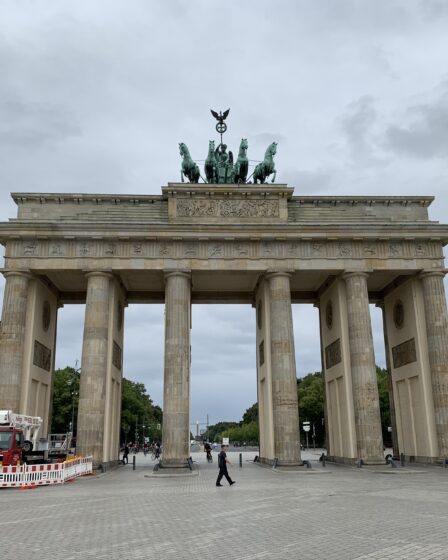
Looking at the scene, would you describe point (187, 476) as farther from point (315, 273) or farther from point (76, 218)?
point (76, 218)

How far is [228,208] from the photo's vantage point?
40219 mm

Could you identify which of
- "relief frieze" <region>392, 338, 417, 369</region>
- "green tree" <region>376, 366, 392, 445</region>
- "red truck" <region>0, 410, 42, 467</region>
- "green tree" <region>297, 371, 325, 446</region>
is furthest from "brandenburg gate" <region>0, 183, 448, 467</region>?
"green tree" <region>297, 371, 325, 446</region>

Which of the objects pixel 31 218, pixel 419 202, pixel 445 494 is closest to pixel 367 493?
pixel 445 494

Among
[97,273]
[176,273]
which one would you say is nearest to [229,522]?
[176,273]

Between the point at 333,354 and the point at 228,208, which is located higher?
the point at 228,208

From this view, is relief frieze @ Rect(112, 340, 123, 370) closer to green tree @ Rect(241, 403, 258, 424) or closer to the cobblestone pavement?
the cobblestone pavement

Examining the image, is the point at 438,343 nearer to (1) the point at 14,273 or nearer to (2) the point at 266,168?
(2) the point at 266,168

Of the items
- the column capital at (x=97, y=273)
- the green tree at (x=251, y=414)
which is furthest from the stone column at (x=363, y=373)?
the green tree at (x=251, y=414)

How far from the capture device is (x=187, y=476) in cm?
3123

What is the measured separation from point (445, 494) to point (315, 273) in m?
21.6

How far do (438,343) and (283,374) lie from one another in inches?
433

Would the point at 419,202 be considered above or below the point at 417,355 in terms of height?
above

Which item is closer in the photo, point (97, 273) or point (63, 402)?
point (97, 273)

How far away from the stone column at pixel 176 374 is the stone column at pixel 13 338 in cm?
960
